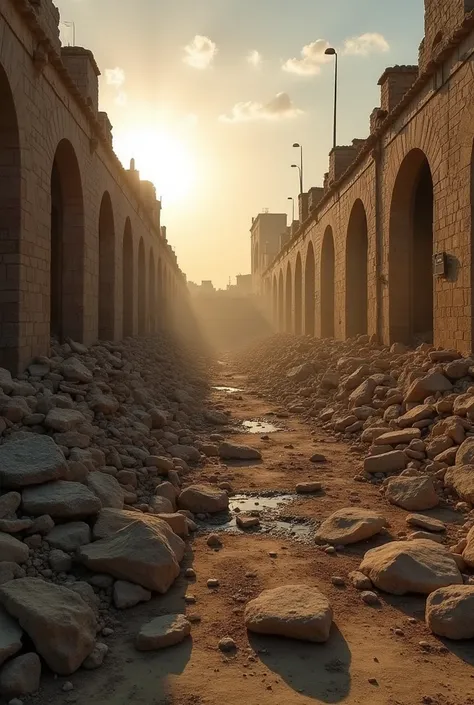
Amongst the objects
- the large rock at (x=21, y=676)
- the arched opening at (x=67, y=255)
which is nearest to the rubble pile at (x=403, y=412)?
the large rock at (x=21, y=676)

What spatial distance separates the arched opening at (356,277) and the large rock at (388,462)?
8.38 meters

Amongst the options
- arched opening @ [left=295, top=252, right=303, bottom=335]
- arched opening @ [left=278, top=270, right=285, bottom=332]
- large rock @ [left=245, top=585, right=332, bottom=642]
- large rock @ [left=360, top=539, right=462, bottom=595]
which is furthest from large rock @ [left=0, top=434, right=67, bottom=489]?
arched opening @ [left=278, top=270, right=285, bottom=332]

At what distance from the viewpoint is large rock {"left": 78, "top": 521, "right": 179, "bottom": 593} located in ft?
11.2

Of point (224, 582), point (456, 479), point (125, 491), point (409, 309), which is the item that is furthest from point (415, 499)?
point (409, 309)

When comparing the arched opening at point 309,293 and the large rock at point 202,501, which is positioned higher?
the arched opening at point 309,293

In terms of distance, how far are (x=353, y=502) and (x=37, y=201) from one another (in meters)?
5.19

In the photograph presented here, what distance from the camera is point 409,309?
11.0m

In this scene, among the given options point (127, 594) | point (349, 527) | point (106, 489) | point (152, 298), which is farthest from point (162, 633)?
point (152, 298)

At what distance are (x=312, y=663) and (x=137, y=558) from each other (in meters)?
1.17

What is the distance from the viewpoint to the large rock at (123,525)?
152 inches

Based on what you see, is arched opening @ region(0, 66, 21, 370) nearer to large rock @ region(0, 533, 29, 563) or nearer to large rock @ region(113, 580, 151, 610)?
large rock @ region(0, 533, 29, 563)

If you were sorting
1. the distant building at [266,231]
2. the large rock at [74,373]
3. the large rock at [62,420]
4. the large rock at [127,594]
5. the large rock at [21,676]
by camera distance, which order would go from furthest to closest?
1. the distant building at [266,231]
2. the large rock at [74,373]
3. the large rock at [62,420]
4. the large rock at [127,594]
5. the large rock at [21,676]

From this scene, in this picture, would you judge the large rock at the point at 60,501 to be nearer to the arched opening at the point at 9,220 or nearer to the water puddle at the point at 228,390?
the arched opening at the point at 9,220

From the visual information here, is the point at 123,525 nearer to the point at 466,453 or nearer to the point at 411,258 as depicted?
the point at 466,453
